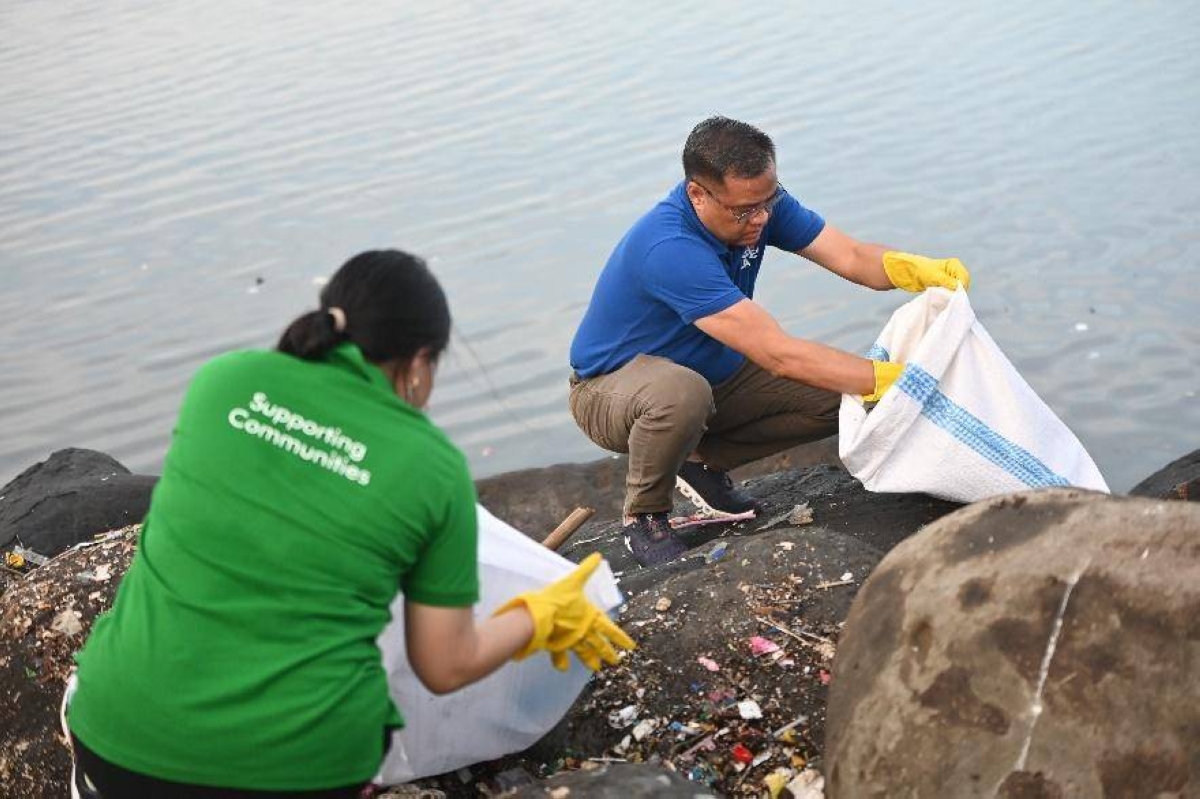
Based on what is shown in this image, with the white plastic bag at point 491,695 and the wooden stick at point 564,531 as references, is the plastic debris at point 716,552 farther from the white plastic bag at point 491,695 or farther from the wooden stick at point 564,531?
the white plastic bag at point 491,695

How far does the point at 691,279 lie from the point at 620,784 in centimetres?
205

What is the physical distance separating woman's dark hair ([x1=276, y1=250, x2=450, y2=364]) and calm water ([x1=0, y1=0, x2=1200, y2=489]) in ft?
16.5

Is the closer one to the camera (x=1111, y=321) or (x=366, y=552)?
(x=366, y=552)

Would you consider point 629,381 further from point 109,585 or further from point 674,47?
point 674,47

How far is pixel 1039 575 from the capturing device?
267 cm

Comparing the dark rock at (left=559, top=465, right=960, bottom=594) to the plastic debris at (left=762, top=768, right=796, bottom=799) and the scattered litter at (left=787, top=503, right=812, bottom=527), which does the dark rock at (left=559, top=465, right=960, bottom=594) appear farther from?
the plastic debris at (left=762, top=768, right=796, bottom=799)

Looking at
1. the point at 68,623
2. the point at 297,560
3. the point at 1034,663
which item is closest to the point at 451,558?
the point at 297,560

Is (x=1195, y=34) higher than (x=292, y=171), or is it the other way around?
(x=1195, y=34)

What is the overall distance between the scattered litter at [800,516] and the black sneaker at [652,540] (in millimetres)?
403

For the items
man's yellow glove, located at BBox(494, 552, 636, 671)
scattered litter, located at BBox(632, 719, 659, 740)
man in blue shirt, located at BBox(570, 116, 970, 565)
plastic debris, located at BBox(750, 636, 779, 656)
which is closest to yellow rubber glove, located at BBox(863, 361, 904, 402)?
man in blue shirt, located at BBox(570, 116, 970, 565)

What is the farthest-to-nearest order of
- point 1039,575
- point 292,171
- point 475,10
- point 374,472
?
point 475,10, point 292,171, point 1039,575, point 374,472

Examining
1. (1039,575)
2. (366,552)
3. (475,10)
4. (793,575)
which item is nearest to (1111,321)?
(793,575)

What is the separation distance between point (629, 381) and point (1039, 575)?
7.58ft

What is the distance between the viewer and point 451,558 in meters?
2.41
